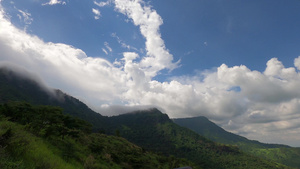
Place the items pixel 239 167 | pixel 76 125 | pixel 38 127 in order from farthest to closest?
pixel 239 167
pixel 76 125
pixel 38 127

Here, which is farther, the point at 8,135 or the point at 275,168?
the point at 275,168

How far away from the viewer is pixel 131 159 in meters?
36.5

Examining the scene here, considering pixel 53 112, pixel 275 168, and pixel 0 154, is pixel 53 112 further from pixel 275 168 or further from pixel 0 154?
pixel 275 168

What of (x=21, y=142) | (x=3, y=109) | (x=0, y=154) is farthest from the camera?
(x=3, y=109)

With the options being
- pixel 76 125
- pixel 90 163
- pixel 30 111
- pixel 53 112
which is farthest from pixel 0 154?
pixel 76 125

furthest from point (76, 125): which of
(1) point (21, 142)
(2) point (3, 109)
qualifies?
(1) point (21, 142)

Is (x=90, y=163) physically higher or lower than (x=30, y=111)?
lower

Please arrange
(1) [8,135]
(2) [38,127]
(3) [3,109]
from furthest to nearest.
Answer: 1. (3) [3,109]
2. (2) [38,127]
3. (1) [8,135]

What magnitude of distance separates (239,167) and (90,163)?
21489 cm

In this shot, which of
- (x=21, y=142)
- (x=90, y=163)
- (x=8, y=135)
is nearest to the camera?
(x=8, y=135)

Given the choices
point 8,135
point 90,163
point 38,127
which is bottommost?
point 90,163

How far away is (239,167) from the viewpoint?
7067 inches

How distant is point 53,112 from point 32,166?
19.8 m

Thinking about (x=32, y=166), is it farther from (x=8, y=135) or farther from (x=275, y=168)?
(x=275, y=168)
